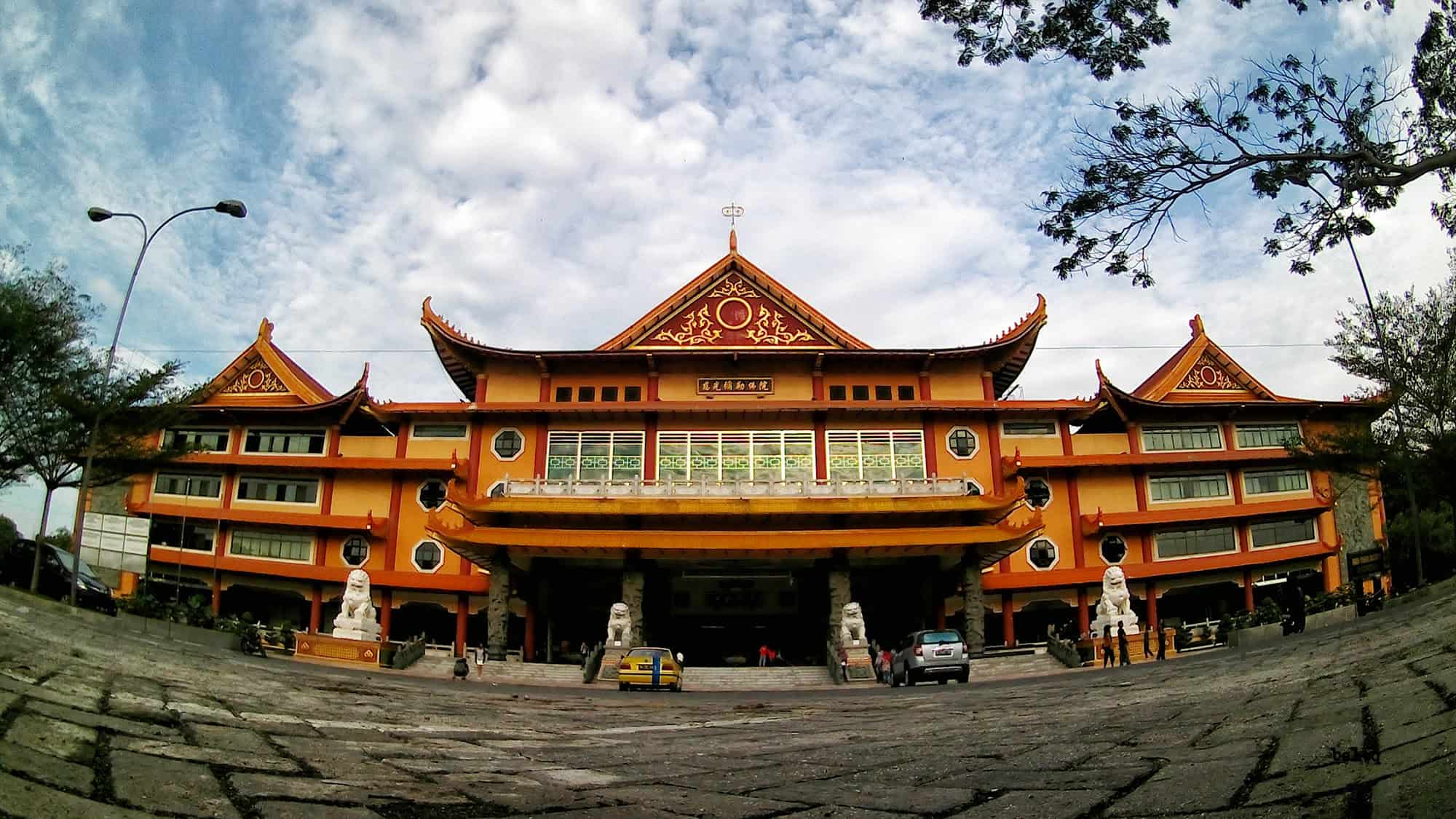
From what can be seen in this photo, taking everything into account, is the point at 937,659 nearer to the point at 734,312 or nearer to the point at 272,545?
the point at 734,312

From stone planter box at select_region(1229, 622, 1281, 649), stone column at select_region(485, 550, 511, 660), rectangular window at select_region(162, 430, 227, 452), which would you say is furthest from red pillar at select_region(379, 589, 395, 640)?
stone planter box at select_region(1229, 622, 1281, 649)

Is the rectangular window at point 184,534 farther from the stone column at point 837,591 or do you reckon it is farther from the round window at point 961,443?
the round window at point 961,443

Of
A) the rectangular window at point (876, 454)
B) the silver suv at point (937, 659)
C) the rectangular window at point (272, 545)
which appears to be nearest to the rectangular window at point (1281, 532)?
the rectangular window at point (876, 454)

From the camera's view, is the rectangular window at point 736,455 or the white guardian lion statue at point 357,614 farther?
the rectangular window at point 736,455

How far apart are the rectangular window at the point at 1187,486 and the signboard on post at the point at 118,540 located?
34.4 meters

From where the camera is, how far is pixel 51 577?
25.2m

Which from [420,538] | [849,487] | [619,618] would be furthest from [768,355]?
[420,538]

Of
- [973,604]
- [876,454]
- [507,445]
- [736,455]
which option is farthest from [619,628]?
[876,454]

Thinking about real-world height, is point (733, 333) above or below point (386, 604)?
above

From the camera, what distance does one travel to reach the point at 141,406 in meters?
25.4

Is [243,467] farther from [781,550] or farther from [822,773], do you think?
[822,773]

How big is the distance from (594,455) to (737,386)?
19.5ft

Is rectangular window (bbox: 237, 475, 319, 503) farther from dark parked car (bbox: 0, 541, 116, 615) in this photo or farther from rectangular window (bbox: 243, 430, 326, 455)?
dark parked car (bbox: 0, 541, 116, 615)

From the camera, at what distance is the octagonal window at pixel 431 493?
33594 millimetres
